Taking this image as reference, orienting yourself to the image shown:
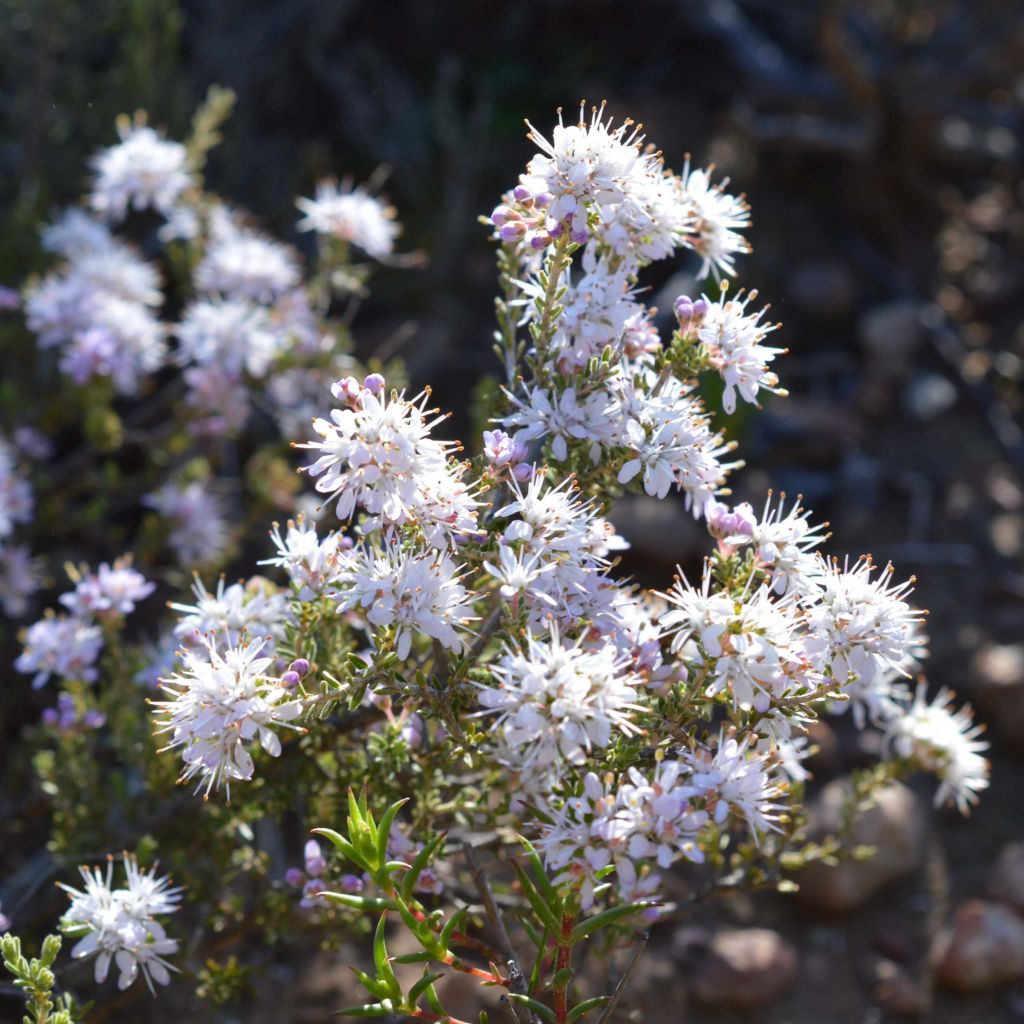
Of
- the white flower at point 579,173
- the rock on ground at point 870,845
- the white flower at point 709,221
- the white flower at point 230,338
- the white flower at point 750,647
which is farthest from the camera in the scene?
the rock on ground at point 870,845

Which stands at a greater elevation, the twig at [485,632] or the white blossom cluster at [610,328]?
the white blossom cluster at [610,328]

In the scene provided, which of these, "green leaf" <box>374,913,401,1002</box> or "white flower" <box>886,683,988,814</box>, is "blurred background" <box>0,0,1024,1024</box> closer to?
"white flower" <box>886,683,988,814</box>

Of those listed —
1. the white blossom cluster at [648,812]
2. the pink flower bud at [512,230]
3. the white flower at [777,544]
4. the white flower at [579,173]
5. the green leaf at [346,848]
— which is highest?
the white flower at [579,173]

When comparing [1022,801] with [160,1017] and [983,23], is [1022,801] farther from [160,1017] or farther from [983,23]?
[983,23]

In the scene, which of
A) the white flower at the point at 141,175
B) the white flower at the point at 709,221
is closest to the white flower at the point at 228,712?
the white flower at the point at 709,221

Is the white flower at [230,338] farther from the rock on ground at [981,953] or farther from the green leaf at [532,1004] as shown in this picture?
the rock on ground at [981,953]

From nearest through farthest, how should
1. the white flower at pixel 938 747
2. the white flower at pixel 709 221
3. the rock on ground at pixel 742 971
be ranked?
the white flower at pixel 709 221
the white flower at pixel 938 747
the rock on ground at pixel 742 971
